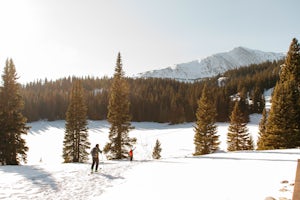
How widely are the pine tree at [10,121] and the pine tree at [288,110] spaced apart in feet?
97.4

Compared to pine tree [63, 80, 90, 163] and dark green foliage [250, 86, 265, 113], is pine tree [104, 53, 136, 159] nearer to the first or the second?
pine tree [63, 80, 90, 163]

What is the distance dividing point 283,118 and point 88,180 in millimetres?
22755

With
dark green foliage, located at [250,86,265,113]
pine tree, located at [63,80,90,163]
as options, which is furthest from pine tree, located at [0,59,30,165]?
dark green foliage, located at [250,86,265,113]

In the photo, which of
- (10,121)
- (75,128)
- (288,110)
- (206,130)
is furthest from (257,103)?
(10,121)

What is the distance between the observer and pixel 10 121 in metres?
27.3

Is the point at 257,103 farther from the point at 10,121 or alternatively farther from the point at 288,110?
the point at 10,121

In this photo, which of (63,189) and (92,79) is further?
(92,79)

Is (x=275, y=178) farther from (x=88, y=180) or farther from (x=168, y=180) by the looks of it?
(x=88, y=180)

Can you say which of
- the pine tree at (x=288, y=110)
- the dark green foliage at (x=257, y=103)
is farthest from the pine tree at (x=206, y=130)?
the dark green foliage at (x=257, y=103)

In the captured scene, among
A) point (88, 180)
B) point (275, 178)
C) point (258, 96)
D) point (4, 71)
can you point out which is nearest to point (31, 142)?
point (4, 71)

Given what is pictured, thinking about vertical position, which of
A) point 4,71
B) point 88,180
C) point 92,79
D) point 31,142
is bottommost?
point 31,142

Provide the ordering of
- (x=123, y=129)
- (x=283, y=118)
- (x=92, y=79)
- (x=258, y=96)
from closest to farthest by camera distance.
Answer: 1. (x=283, y=118)
2. (x=123, y=129)
3. (x=258, y=96)
4. (x=92, y=79)

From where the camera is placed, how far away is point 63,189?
13359 mm

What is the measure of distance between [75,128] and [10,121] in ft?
33.0
